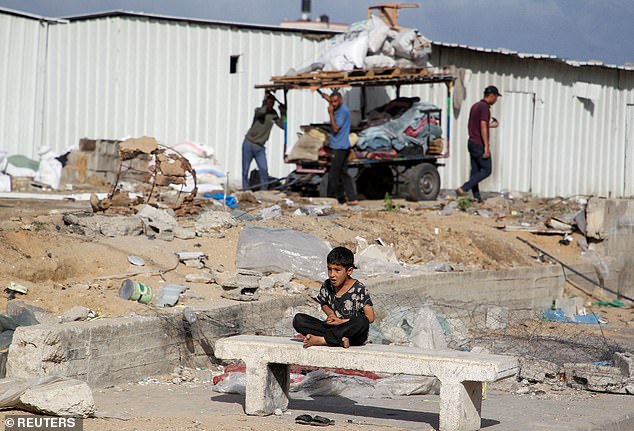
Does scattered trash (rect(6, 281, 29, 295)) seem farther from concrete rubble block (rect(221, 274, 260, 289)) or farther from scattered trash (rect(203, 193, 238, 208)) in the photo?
scattered trash (rect(203, 193, 238, 208))

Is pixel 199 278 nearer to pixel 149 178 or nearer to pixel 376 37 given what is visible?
pixel 149 178

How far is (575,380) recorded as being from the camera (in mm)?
8844

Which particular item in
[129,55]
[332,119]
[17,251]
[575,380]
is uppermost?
[129,55]

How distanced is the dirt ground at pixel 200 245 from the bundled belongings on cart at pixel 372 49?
2703mm

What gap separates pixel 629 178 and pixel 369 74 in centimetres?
1075

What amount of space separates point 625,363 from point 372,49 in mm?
10109

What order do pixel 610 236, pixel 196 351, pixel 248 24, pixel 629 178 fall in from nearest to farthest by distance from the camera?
pixel 196 351 < pixel 610 236 < pixel 248 24 < pixel 629 178

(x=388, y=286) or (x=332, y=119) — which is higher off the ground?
(x=332, y=119)

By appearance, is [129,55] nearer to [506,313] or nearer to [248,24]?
[248,24]

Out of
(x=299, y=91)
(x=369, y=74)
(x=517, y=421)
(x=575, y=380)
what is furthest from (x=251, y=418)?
(x=299, y=91)

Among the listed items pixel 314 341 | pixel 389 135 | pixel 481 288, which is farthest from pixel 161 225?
pixel 389 135

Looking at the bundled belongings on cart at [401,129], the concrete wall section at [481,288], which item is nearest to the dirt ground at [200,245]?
the concrete wall section at [481,288]

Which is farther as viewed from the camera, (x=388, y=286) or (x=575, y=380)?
(x=388, y=286)

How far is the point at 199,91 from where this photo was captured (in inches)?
830
